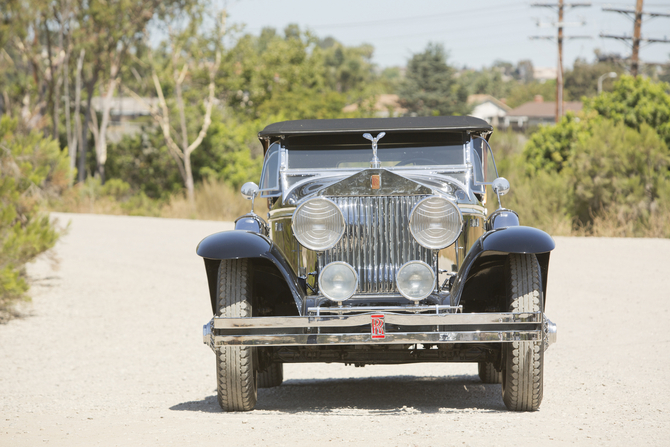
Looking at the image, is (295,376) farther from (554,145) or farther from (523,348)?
(554,145)

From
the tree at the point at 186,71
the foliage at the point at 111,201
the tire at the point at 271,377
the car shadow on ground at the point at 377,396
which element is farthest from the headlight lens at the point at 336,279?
the tree at the point at 186,71

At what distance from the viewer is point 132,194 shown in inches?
1063

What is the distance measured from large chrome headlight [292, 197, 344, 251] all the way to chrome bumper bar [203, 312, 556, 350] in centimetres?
52

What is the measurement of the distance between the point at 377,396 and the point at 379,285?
1.24m

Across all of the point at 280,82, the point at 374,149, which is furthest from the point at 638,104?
the point at 280,82

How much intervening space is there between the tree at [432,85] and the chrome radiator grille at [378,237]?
5040 centimetres

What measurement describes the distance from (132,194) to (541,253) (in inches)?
951

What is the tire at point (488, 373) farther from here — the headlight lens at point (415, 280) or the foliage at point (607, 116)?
the foliage at point (607, 116)

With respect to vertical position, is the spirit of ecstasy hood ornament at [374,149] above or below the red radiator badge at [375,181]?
above

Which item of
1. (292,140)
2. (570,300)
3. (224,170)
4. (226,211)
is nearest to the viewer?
(292,140)

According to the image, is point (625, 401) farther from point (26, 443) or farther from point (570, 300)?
point (570, 300)

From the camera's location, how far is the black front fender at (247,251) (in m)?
4.47

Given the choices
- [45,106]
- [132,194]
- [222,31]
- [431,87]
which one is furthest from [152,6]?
[431,87]

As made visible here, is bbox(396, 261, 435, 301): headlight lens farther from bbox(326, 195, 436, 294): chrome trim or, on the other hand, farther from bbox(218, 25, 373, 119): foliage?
bbox(218, 25, 373, 119): foliage
